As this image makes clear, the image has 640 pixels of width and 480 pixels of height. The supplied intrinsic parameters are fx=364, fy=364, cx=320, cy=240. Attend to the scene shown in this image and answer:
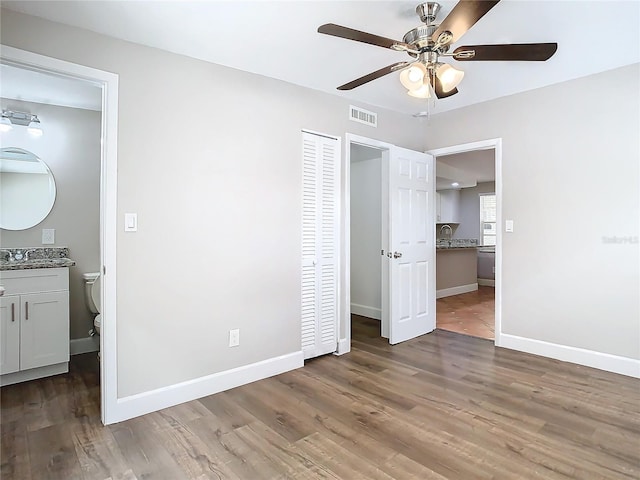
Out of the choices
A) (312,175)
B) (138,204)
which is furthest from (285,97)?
(138,204)

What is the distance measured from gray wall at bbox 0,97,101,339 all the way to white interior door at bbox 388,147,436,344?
3098mm

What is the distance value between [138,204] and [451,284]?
19.5ft

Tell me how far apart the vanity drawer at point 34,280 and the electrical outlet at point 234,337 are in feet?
5.12

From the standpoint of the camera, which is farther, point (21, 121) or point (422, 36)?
point (21, 121)

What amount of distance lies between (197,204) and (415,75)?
67.5 inches

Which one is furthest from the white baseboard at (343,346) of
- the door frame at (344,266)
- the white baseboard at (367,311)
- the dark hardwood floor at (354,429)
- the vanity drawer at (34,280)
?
the vanity drawer at (34,280)

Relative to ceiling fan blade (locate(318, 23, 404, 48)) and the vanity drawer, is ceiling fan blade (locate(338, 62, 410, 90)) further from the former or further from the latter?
the vanity drawer

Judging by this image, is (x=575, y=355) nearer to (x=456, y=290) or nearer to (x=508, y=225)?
(x=508, y=225)

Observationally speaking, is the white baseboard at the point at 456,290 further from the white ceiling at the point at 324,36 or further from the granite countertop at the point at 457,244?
the white ceiling at the point at 324,36

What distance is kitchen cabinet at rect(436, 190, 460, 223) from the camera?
8.77 metres

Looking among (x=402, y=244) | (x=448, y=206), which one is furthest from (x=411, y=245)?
(x=448, y=206)

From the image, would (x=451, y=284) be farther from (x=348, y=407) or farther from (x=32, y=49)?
(x=32, y=49)

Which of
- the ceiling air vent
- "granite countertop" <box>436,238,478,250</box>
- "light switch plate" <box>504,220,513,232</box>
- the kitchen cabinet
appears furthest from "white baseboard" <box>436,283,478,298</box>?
the ceiling air vent

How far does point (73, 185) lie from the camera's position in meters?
3.64
